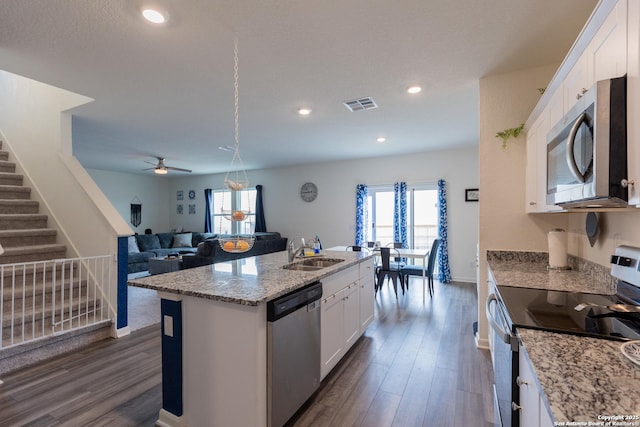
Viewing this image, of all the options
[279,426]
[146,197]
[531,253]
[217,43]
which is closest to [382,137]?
[531,253]

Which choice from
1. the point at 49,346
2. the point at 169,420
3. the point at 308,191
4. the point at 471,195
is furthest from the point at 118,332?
the point at 471,195

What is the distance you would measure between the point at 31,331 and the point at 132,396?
60.3 inches

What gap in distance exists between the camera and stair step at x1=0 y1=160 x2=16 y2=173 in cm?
416

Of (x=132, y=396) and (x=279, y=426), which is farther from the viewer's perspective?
(x=132, y=396)

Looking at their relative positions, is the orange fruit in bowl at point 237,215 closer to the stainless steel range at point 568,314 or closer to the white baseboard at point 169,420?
the white baseboard at point 169,420

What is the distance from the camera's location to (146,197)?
9211mm

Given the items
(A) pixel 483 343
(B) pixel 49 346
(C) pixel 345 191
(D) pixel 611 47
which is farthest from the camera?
(C) pixel 345 191

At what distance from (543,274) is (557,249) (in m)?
0.35

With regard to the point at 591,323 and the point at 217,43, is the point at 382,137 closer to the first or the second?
the point at 217,43

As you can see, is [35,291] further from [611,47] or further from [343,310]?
[611,47]

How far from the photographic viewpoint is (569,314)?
1305 millimetres

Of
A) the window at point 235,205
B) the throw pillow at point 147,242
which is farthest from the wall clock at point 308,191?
the throw pillow at point 147,242

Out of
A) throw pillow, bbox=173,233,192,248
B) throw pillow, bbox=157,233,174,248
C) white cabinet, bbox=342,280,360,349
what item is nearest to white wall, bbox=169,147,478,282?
throw pillow, bbox=173,233,192,248

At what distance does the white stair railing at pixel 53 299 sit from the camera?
2801 mm
